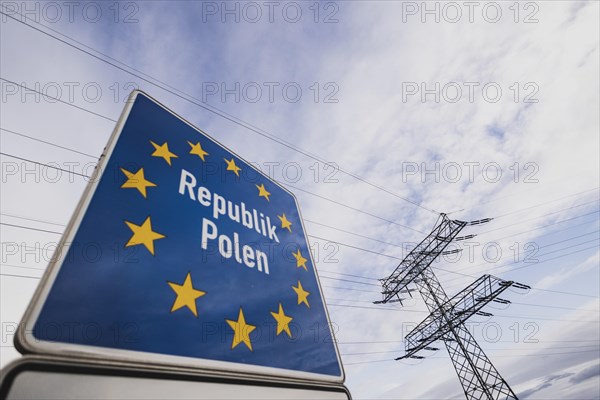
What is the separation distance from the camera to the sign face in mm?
655

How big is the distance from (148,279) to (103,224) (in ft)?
0.65

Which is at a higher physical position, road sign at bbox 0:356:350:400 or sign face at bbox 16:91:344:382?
sign face at bbox 16:91:344:382

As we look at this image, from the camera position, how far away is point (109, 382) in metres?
0.57

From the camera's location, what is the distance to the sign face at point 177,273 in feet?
2.15

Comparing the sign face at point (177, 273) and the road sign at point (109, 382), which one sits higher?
the sign face at point (177, 273)

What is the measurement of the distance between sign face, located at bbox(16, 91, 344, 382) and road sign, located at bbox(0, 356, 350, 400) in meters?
0.03

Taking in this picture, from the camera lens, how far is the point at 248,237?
1.34m

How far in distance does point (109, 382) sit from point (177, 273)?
37 cm

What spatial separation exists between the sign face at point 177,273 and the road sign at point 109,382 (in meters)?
0.03

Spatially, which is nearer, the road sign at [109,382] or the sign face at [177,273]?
the road sign at [109,382]

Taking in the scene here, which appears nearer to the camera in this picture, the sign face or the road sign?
the road sign

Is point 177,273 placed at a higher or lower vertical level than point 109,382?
higher

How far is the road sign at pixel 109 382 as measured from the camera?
473 mm

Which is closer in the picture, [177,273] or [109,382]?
[109,382]
